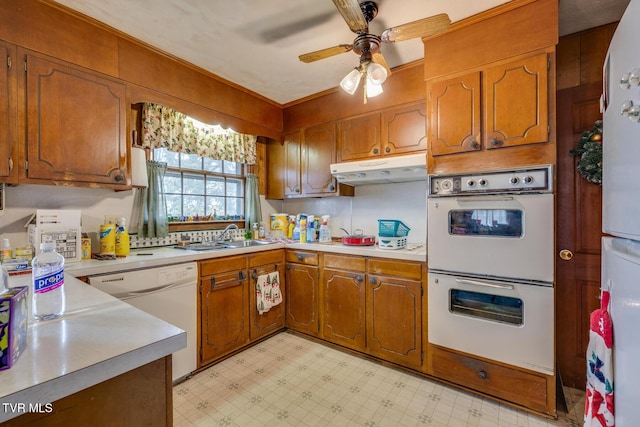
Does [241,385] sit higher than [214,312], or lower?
lower

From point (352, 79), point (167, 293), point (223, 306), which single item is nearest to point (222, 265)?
point (223, 306)

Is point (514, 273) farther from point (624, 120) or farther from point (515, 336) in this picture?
point (624, 120)

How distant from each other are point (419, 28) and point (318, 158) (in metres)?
1.66

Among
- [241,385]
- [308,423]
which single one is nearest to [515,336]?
[308,423]

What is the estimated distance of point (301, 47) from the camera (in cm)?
217

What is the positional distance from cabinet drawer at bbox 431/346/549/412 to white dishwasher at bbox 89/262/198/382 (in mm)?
1774

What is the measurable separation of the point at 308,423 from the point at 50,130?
236 cm

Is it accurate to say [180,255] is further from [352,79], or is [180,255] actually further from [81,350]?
[352,79]

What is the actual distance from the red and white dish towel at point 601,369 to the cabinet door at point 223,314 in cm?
216

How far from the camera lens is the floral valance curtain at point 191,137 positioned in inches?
93.2

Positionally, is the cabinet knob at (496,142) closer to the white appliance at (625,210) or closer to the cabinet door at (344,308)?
the white appliance at (625,210)

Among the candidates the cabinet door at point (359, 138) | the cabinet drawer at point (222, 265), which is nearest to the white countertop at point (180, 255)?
the cabinet drawer at point (222, 265)

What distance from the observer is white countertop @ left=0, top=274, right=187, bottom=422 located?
556mm

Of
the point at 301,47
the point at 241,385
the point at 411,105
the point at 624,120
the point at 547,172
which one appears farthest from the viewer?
the point at 411,105
